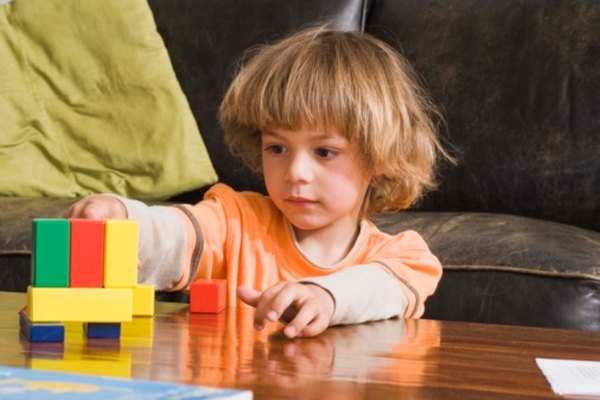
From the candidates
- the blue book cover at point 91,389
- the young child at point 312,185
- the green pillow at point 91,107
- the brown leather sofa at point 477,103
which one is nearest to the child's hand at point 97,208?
the young child at point 312,185

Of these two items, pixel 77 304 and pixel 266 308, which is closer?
pixel 77 304

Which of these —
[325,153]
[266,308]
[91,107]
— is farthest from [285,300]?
[91,107]

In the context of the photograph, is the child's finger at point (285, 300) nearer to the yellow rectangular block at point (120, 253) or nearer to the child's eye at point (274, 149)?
the yellow rectangular block at point (120, 253)

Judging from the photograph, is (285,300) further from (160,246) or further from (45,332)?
(160,246)

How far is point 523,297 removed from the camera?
188cm

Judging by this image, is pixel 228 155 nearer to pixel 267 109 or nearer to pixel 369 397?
pixel 267 109

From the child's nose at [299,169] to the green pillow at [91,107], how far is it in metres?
1.21

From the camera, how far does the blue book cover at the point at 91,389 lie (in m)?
0.74

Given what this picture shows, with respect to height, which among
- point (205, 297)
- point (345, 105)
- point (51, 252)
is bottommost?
point (205, 297)

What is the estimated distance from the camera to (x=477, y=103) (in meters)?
→ 2.58

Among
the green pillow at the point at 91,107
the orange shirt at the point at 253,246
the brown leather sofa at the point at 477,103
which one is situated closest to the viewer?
the orange shirt at the point at 253,246

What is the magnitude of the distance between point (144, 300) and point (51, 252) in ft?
0.85

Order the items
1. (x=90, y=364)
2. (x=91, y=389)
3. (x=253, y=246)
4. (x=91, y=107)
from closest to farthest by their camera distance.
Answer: (x=91, y=389)
(x=90, y=364)
(x=253, y=246)
(x=91, y=107)

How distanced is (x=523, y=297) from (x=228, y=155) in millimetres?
1052
